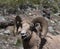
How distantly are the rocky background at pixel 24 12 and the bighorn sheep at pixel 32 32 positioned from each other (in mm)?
2425

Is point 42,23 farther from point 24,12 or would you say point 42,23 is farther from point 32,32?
point 24,12

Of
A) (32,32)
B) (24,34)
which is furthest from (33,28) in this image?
(24,34)

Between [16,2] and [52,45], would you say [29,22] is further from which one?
[16,2]

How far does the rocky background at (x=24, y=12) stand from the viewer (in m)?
14.8

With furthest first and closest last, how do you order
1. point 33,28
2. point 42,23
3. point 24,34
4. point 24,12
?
point 24,12 → point 42,23 → point 33,28 → point 24,34

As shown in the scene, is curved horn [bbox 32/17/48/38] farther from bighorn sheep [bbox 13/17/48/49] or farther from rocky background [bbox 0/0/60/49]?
rocky background [bbox 0/0/60/49]

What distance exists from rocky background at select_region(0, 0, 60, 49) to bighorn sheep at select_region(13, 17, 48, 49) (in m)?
2.43

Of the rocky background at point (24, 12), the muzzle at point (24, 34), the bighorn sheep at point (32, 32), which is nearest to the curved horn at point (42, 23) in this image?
the bighorn sheep at point (32, 32)

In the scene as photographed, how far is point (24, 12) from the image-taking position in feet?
59.0

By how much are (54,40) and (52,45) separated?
0.23 metres

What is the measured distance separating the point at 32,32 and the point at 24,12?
645 centimetres

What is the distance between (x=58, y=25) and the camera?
16734mm

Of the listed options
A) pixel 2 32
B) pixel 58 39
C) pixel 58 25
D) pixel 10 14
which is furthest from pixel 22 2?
pixel 58 39

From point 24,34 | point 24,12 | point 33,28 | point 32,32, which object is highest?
point 24,34
